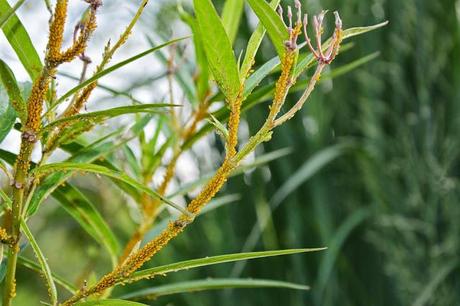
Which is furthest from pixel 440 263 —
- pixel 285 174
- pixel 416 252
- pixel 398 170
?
pixel 285 174

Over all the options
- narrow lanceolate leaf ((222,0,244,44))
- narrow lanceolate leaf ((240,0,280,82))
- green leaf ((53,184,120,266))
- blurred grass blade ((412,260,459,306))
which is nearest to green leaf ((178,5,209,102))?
narrow lanceolate leaf ((222,0,244,44))

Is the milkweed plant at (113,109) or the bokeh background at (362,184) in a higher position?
the milkweed plant at (113,109)

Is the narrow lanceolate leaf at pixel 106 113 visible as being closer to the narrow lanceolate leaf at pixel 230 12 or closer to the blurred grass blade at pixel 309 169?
the narrow lanceolate leaf at pixel 230 12

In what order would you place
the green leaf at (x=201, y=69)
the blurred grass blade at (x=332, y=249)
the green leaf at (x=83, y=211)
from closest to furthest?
the green leaf at (x=83, y=211) < the green leaf at (x=201, y=69) < the blurred grass blade at (x=332, y=249)

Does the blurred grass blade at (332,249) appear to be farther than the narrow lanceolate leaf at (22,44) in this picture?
Yes

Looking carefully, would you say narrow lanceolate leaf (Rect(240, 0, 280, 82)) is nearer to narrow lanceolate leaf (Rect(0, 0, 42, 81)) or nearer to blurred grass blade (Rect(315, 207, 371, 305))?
narrow lanceolate leaf (Rect(0, 0, 42, 81))

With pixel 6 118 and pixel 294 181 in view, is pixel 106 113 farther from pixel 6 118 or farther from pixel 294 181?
pixel 294 181

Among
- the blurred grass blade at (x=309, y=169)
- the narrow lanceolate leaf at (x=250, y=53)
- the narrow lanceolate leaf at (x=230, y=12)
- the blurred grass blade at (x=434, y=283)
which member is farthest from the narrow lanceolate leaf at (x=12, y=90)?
the blurred grass blade at (x=434, y=283)
